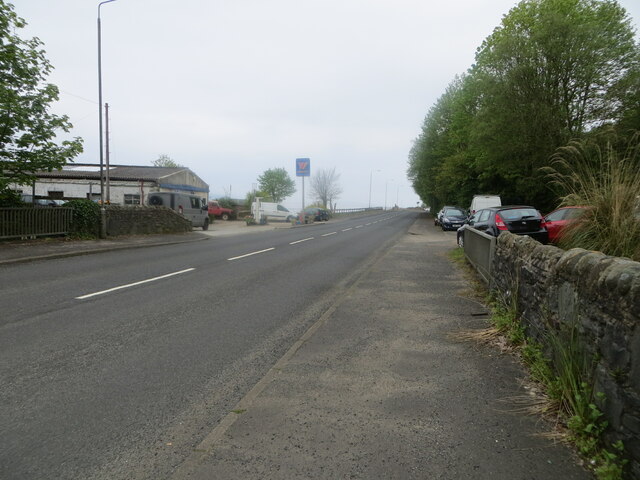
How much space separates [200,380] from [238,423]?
2.94ft

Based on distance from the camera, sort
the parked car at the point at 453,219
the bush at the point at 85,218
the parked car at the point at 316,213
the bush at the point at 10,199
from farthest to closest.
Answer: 1. the parked car at the point at 316,213
2. the parked car at the point at 453,219
3. the bush at the point at 85,218
4. the bush at the point at 10,199

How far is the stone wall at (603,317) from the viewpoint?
2430 millimetres

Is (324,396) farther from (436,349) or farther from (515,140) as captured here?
(515,140)

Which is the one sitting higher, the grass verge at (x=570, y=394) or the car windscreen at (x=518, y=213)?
the car windscreen at (x=518, y=213)

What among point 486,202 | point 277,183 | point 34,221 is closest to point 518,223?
point 486,202

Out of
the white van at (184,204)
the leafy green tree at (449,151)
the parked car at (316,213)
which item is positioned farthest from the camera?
the parked car at (316,213)

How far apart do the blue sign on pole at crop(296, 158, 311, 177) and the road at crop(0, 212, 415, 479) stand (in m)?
39.1

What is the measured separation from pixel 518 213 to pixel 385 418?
11.5 meters

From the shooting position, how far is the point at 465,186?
40.4 metres

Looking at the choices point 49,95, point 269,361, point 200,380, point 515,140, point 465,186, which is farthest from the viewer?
point 465,186

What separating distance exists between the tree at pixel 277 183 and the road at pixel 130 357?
372 ft

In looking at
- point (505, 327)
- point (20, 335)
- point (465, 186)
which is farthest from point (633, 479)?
point (465, 186)

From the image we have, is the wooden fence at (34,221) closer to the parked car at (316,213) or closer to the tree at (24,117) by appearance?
the tree at (24,117)

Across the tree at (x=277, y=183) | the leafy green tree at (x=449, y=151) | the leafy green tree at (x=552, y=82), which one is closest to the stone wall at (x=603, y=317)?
the leafy green tree at (x=552, y=82)
